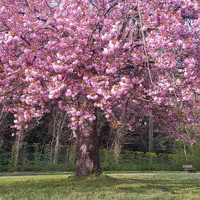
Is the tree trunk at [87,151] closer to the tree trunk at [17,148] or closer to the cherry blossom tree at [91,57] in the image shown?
the cherry blossom tree at [91,57]

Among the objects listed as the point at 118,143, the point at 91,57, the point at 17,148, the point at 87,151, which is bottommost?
the point at 87,151

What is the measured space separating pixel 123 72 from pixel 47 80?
91.2 inches

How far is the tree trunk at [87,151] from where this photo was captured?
10.4 metres

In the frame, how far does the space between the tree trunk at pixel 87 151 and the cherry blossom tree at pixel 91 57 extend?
2.29m

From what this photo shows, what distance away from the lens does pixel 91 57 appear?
7.98 metres

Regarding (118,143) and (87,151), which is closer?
(87,151)

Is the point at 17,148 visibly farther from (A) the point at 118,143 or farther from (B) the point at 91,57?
(B) the point at 91,57

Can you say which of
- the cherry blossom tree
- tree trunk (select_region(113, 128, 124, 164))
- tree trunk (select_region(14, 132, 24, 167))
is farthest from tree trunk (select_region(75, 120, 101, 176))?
tree trunk (select_region(113, 128, 124, 164))

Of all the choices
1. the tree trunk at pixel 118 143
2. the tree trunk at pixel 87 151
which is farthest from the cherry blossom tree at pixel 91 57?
the tree trunk at pixel 118 143

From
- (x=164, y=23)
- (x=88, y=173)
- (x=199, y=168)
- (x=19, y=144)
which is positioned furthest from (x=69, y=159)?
(x=164, y=23)

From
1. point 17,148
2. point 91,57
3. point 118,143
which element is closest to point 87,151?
point 91,57

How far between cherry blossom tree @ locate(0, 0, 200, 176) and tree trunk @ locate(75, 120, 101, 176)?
229 centimetres

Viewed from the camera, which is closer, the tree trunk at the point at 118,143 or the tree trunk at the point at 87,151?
the tree trunk at the point at 87,151

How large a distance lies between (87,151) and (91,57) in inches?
147
